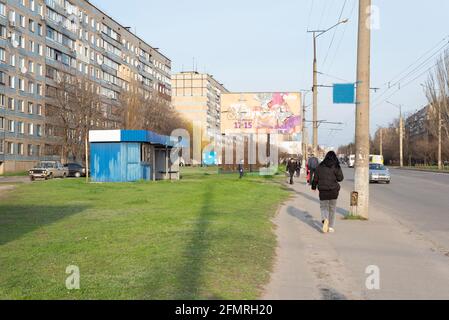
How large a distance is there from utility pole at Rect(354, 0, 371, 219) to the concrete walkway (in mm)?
885

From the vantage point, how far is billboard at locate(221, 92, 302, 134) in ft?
142

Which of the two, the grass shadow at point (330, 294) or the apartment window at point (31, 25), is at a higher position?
the apartment window at point (31, 25)

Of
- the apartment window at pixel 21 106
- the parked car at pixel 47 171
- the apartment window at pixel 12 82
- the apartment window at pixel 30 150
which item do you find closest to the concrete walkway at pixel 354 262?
the parked car at pixel 47 171

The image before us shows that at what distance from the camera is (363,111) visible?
1365 centimetres

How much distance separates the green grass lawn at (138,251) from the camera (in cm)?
582

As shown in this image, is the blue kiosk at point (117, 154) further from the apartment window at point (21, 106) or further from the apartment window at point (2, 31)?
the apartment window at point (21, 106)

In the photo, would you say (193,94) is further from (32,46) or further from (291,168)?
(291,168)

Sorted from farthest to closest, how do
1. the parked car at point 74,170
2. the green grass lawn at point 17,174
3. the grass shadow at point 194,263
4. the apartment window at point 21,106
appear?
the apartment window at point 21,106 < the green grass lawn at point 17,174 < the parked car at point 74,170 < the grass shadow at point 194,263

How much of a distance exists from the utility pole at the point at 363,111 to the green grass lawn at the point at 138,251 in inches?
101

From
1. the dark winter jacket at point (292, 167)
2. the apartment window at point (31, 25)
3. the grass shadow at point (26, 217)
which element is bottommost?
the grass shadow at point (26, 217)

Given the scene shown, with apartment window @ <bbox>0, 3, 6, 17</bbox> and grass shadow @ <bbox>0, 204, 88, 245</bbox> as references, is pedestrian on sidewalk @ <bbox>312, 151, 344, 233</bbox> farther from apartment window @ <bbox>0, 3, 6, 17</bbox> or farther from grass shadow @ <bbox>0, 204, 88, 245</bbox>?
apartment window @ <bbox>0, 3, 6, 17</bbox>

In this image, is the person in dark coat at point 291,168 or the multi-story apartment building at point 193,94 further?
the multi-story apartment building at point 193,94

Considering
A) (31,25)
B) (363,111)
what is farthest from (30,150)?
(363,111)

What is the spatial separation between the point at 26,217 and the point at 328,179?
778cm
